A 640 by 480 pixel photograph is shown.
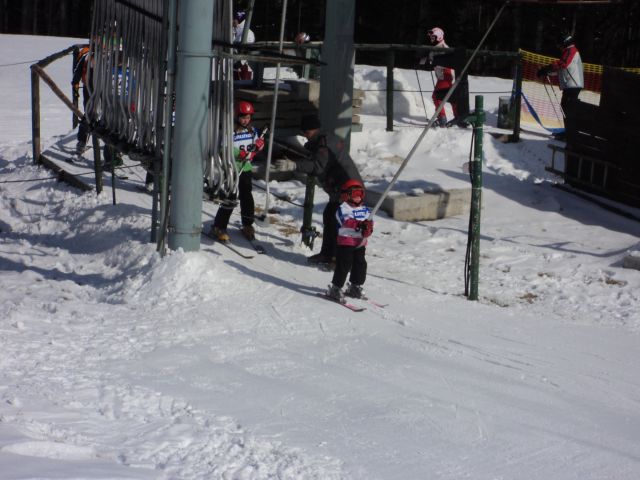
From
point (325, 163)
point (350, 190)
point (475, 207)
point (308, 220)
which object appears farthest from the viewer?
point (308, 220)

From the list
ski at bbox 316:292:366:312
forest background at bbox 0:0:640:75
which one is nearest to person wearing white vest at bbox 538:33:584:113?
ski at bbox 316:292:366:312

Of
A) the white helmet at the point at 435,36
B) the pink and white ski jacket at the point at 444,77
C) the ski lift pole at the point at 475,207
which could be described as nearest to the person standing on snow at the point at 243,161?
the ski lift pole at the point at 475,207

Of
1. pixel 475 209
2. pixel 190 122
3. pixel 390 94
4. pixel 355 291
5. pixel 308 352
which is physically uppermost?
pixel 390 94

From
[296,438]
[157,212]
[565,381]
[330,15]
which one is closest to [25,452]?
[296,438]

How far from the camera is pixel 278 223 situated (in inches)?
421

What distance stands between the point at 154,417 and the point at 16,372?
3.62ft

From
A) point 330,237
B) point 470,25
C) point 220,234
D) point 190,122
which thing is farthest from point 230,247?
point 470,25

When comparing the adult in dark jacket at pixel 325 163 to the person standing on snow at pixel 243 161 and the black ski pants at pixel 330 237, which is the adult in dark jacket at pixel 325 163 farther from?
the person standing on snow at pixel 243 161

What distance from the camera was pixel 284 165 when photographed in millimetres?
12492

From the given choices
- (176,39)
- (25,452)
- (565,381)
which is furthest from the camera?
(176,39)

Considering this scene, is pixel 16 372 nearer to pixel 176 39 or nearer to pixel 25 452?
pixel 25 452

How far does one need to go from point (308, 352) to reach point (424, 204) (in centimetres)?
482

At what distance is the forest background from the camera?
950 inches

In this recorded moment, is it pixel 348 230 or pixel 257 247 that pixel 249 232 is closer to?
pixel 257 247
